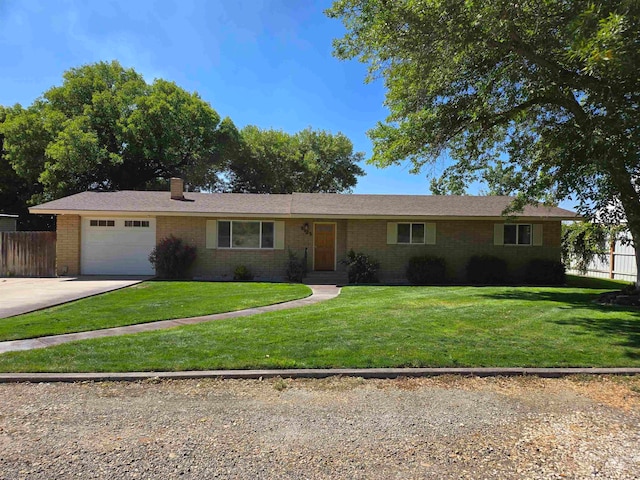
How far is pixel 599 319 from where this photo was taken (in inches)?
320

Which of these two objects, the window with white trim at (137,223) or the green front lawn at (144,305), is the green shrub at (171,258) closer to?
the window with white trim at (137,223)

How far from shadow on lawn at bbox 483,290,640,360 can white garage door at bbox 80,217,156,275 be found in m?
12.9

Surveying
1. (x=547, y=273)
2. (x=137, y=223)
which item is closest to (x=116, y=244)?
(x=137, y=223)

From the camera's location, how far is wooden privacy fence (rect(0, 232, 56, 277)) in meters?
16.4

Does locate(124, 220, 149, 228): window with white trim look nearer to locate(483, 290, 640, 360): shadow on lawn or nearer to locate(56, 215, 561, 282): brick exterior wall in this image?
locate(56, 215, 561, 282): brick exterior wall

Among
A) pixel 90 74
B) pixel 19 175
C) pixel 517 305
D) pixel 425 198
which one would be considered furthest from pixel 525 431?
pixel 90 74

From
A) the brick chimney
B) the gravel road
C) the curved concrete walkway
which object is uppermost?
the brick chimney

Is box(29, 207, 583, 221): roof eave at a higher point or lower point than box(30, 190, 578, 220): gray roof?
lower

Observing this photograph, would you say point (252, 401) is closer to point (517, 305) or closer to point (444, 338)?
point (444, 338)

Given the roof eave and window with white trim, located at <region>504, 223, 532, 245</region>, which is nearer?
the roof eave

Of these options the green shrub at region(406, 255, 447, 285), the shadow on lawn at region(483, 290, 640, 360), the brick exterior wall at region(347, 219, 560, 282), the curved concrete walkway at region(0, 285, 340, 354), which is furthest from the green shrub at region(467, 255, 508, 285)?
the curved concrete walkway at region(0, 285, 340, 354)

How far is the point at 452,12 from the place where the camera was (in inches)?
299

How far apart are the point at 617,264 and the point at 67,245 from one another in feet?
76.6

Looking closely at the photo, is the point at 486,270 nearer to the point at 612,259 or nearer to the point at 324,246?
the point at 324,246
